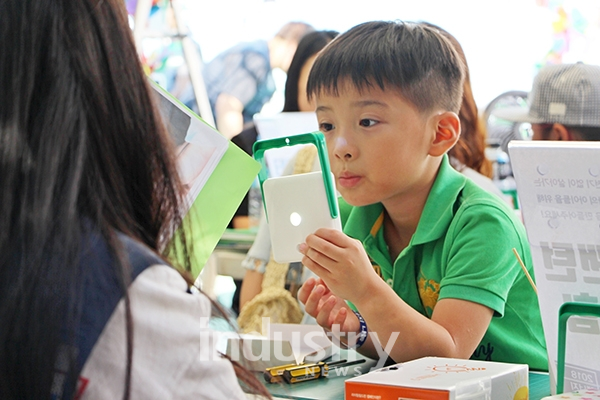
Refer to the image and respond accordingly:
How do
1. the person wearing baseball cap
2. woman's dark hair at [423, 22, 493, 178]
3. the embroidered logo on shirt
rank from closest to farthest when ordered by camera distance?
the embroidered logo on shirt
the person wearing baseball cap
woman's dark hair at [423, 22, 493, 178]

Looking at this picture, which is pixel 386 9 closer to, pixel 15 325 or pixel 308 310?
pixel 308 310

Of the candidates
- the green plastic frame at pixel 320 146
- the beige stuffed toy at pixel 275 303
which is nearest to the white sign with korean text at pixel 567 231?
the green plastic frame at pixel 320 146

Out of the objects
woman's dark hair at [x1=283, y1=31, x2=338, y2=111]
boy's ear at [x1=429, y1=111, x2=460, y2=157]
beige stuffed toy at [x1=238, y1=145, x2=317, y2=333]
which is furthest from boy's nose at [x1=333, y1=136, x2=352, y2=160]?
woman's dark hair at [x1=283, y1=31, x2=338, y2=111]

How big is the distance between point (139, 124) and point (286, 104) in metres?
1.94

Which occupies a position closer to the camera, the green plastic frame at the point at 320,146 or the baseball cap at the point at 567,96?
the green plastic frame at the point at 320,146

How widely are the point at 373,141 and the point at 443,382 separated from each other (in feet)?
1.61

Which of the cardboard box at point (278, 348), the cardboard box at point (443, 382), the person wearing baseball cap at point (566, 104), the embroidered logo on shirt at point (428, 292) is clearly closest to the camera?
the cardboard box at point (443, 382)

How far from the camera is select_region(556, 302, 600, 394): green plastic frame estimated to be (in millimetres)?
641

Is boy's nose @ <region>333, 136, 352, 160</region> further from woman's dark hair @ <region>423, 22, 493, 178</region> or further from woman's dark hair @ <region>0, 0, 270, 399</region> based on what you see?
woman's dark hair @ <region>423, 22, 493, 178</region>

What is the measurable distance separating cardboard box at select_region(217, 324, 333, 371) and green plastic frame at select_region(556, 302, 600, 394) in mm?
320

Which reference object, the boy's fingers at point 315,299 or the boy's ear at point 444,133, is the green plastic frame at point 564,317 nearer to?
the boy's fingers at point 315,299

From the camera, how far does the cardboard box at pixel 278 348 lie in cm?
91

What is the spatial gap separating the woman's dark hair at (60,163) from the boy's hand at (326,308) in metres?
0.43

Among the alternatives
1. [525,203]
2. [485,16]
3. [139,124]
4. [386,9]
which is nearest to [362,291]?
[525,203]
